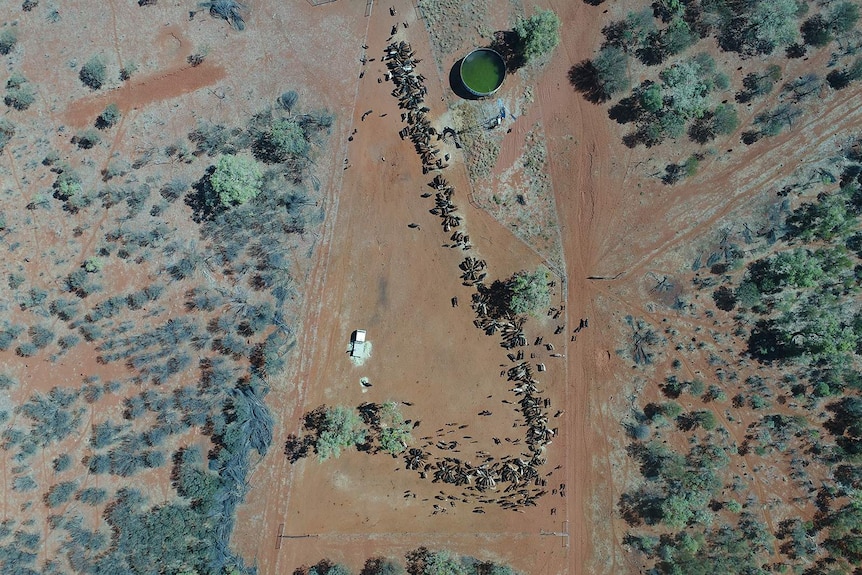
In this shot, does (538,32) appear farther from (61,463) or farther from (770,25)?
(61,463)

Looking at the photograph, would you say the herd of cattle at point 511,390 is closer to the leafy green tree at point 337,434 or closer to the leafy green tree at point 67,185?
the leafy green tree at point 337,434

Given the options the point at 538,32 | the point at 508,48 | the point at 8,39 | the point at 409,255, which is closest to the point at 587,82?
the point at 538,32

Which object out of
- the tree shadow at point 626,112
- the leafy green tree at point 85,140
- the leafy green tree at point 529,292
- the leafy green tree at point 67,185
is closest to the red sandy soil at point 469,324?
the tree shadow at point 626,112

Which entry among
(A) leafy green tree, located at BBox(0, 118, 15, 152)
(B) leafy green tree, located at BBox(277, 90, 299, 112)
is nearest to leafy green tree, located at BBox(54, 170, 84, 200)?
(A) leafy green tree, located at BBox(0, 118, 15, 152)

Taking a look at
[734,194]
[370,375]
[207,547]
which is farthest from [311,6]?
[207,547]

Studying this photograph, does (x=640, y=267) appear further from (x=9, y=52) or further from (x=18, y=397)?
(x=9, y=52)

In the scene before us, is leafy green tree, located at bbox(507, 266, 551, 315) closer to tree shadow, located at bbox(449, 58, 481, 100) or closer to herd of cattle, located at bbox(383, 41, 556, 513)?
herd of cattle, located at bbox(383, 41, 556, 513)
